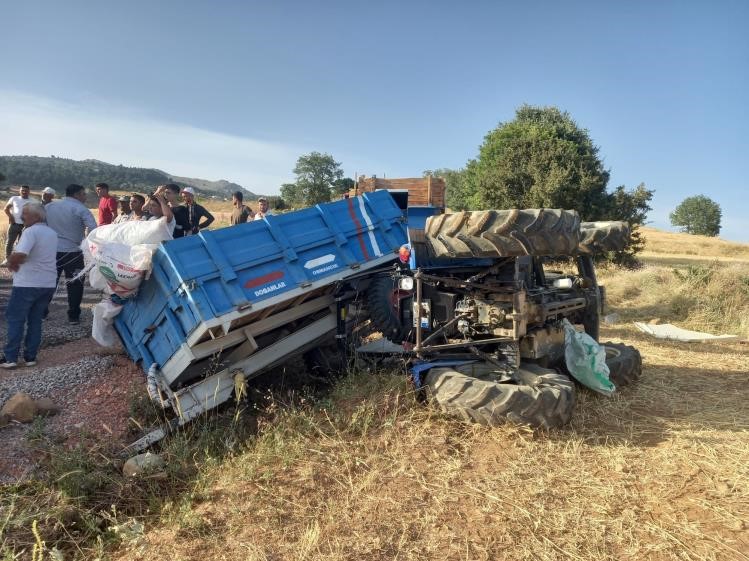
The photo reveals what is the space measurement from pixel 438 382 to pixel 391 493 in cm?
112

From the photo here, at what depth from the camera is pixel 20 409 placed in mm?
→ 4324

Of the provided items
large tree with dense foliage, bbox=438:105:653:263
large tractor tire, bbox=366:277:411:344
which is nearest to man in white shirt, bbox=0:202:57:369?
large tractor tire, bbox=366:277:411:344

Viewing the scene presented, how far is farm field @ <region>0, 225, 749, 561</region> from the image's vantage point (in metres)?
2.61

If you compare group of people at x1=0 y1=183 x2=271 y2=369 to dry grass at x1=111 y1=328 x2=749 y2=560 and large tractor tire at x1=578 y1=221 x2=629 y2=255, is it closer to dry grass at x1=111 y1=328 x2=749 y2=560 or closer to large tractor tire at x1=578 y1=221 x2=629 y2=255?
dry grass at x1=111 y1=328 x2=749 y2=560

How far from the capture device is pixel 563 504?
2.89 metres

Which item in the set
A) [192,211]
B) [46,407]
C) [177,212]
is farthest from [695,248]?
[46,407]

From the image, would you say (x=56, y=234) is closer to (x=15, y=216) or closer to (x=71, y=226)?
(x=71, y=226)

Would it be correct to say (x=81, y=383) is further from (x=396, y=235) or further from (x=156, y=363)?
(x=396, y=235)

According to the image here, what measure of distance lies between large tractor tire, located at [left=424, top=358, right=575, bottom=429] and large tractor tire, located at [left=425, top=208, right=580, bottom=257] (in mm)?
1015

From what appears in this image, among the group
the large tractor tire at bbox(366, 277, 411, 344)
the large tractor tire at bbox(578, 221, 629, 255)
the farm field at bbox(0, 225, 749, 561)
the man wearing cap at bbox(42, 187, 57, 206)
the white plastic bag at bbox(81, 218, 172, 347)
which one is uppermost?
the man wearing cap at bbox(42, 187, 57, 206)

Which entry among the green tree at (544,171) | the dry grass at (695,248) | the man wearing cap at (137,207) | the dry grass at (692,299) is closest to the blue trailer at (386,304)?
the man wearing cap at (137,207)

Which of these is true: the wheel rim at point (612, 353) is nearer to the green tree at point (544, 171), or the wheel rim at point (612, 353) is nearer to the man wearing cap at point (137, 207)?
the man wearing cap at point (137, 207)

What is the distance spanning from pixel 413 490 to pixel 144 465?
1.98m

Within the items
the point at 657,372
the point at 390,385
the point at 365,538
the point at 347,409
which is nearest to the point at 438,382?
the point at 390,385
